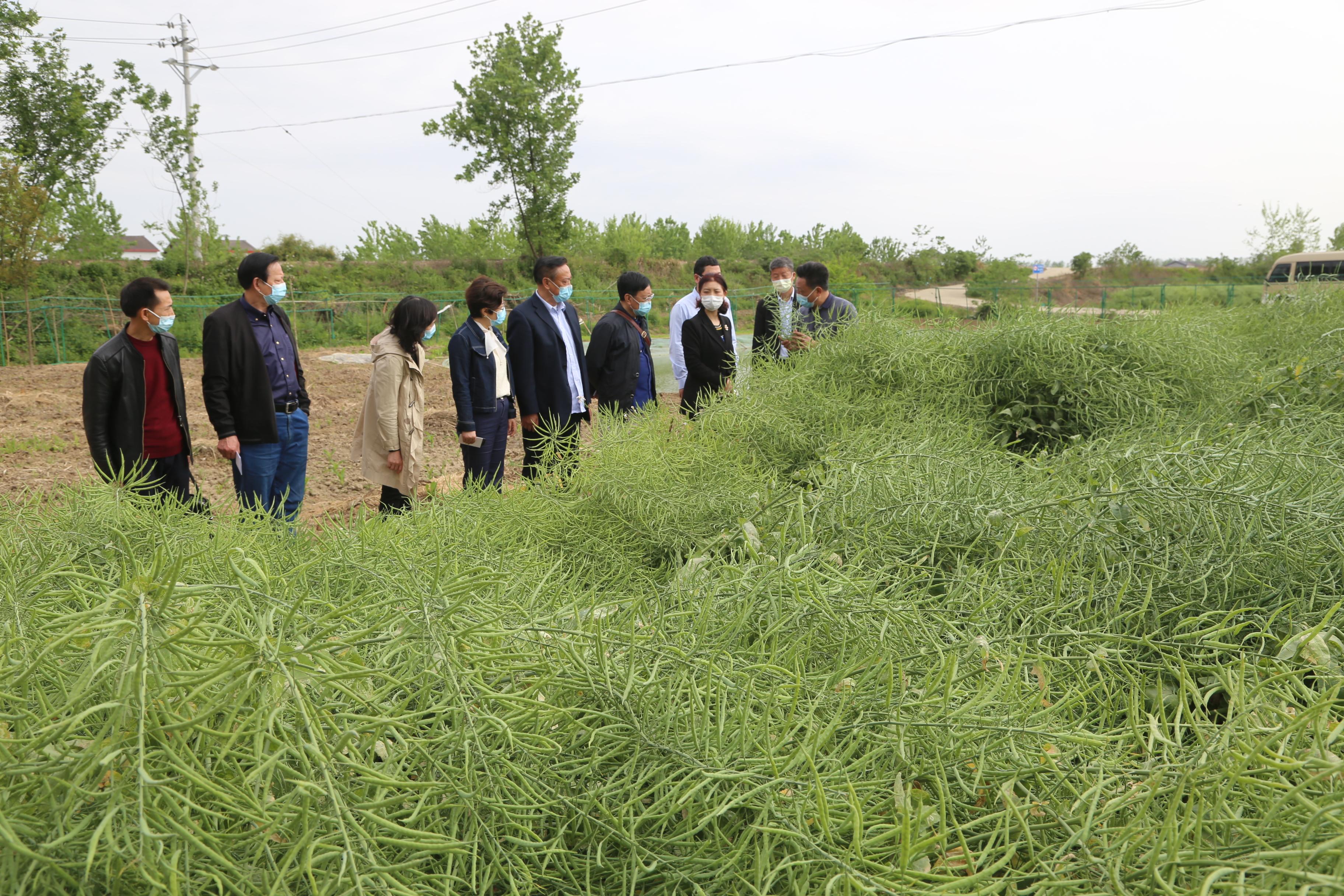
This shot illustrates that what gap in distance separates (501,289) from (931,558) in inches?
145

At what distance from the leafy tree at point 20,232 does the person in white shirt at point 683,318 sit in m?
15.9

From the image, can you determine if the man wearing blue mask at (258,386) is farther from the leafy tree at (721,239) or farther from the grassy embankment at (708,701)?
the leafy tree at (721,239)

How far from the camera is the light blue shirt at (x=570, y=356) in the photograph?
493 cm

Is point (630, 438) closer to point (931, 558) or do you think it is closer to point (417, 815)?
point (931, 558)

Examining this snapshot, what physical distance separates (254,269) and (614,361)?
2190mm

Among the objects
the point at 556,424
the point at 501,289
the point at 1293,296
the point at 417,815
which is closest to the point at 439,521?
the point at 417,815

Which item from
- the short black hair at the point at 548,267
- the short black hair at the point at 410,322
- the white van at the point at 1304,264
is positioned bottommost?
the short black hair at the point at 410,322

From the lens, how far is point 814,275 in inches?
221

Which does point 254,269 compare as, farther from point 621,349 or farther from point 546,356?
point 621,349

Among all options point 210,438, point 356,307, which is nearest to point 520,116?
point 356,307

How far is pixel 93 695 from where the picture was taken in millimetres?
664

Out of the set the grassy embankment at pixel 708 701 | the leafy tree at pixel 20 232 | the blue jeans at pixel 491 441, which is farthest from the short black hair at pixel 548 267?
the leafy tree at pixel 20 232

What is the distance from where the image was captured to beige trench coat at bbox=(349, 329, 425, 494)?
4242 mm

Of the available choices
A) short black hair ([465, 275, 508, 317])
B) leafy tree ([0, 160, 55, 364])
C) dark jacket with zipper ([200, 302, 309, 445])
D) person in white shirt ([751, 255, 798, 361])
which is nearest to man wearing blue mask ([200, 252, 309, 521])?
dark jacket with zipper ([200, 302, 309, 445])
